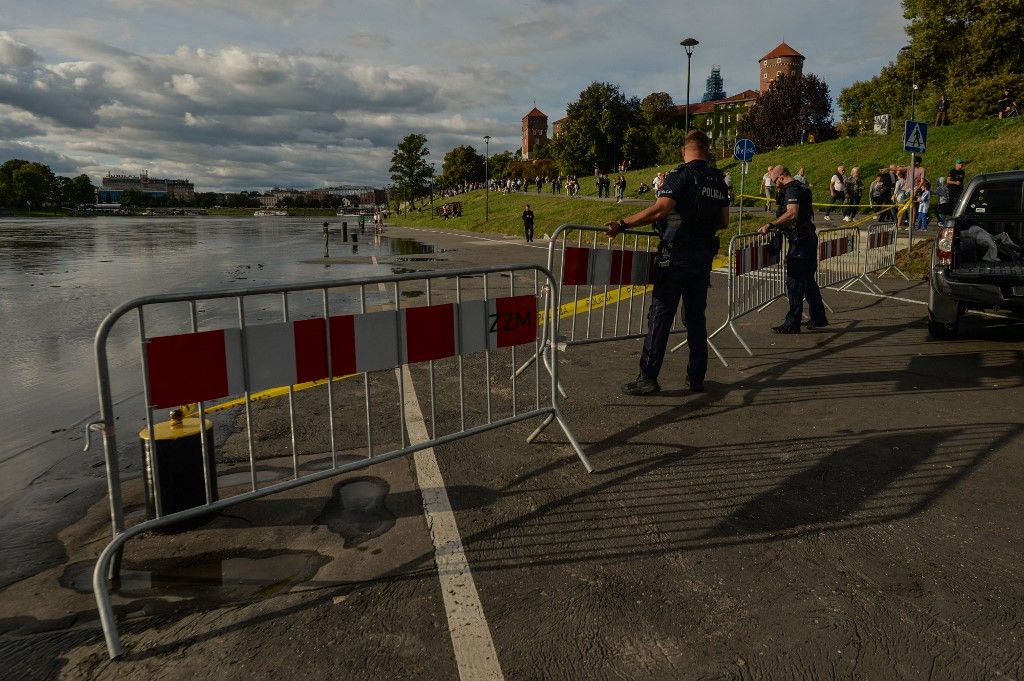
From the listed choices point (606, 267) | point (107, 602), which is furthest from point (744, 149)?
point (107, 602)

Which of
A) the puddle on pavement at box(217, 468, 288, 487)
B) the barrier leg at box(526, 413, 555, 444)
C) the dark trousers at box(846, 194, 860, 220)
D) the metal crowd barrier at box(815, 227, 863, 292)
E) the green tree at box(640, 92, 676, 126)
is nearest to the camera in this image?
the puddle on pavement at box(217, 468, 288, 487)

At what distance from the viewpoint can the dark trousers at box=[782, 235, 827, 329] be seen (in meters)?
8.78

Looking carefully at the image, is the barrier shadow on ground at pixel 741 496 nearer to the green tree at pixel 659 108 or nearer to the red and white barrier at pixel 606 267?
the red and white barrier at pixel 606 267

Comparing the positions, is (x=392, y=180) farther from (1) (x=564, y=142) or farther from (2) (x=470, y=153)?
(2) (x=470, y=153)

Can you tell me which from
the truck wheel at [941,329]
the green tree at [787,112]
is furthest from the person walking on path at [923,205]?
the green tree at [787,112]

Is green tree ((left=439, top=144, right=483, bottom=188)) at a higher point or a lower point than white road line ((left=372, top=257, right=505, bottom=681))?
higher

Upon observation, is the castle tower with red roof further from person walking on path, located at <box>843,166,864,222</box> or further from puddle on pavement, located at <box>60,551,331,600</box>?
puddle on pavement, located at <box>60,551,331,600</box>

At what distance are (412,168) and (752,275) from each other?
→ 303 ft

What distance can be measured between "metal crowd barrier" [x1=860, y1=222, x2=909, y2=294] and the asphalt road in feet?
26.4

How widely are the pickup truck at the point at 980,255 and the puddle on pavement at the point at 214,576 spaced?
7.79 meters

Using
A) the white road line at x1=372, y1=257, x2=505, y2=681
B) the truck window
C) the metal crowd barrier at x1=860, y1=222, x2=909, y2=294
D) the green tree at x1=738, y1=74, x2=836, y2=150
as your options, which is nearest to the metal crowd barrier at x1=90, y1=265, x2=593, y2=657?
the white road line at x1=372, y1=257, x2=505, y2=681

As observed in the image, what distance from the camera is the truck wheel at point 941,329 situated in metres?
8.30

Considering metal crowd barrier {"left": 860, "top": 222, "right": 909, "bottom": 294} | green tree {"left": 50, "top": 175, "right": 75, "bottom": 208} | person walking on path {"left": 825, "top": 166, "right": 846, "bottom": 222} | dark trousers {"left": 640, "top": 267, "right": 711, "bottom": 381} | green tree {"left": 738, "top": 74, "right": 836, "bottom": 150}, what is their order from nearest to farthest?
dark trousers {"left": 640, "top": 267, "right": 711, "bottom": 381} < metal crowd barrier {"left": 860, "top": 222, "right": 909, "bottom": 294} < person walking on path {"left": 825, "top": 166, "right": 846, "bottom": 222} < green tree {"left": 738, "top": 74, "right": 836, "bottom": 150} < green tree {"left": 50, "top": 175, "right": 75, "bottom": 208}

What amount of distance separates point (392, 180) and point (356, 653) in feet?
329
